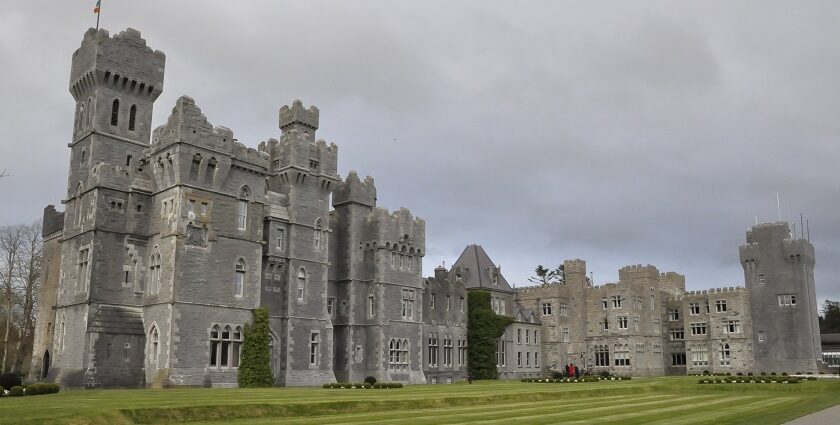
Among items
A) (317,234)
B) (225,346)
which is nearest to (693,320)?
(317,234)

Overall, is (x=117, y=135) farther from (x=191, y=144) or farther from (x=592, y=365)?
(x=592, y=365)

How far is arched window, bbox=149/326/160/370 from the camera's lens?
4341cm

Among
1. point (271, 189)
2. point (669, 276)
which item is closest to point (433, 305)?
point (271, 189)

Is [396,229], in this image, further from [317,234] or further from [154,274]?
[154,274]

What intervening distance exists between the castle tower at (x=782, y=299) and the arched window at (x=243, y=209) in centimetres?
6272

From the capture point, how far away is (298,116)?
57781mm

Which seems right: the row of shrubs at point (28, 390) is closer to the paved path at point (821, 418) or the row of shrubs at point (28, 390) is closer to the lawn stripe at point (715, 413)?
the lawn stripe at point (715, 413)

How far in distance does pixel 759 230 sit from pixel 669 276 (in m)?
14.3

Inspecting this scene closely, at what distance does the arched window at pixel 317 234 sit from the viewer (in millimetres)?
54544

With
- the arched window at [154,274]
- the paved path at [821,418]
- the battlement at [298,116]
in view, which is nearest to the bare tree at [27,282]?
the arched window at [154,274]

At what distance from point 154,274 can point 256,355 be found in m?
8.39

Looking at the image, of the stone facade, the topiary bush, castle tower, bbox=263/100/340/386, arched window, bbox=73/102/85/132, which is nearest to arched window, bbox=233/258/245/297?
castle tower, bbox=263/100/340/386

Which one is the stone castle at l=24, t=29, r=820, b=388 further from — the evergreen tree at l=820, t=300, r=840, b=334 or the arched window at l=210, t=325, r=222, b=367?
the evergreen tree at l=820, t=300, r=840, b=334

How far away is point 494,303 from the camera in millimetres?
76562
